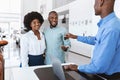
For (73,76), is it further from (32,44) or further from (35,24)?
(35,24)

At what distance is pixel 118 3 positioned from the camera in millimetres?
1552

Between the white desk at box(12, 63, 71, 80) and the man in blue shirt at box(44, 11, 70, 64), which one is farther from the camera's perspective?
the man in blue shirt at box(44, 11, 70, 64)

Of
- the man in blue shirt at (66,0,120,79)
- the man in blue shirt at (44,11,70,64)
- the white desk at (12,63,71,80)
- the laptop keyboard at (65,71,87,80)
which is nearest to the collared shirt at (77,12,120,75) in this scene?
the man in blue shirt at (66,0,120,79)

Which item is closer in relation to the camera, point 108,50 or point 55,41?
point 108,50

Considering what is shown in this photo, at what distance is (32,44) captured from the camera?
2.00 metres

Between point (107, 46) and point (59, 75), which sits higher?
point (107, 46)

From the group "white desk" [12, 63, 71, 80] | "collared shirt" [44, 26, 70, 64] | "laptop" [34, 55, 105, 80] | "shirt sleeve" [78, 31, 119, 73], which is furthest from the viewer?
"collared shirt" [44, 26, 70, 64]

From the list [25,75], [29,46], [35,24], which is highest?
[35,24]

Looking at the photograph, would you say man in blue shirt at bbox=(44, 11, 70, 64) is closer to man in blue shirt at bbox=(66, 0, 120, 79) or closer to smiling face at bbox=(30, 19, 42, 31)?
smiling face at bbox=(30, 19, 42, 31)

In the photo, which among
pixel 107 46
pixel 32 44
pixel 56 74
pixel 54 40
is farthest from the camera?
pixel 54 40

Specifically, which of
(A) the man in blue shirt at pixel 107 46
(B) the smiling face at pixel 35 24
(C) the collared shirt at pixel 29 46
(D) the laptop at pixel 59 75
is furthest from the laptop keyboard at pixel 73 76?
(B) the smiling face at pixel 35 24

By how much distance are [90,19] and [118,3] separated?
0.51 meters

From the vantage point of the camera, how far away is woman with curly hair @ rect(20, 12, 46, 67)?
1.99 meters

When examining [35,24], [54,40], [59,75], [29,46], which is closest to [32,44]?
[29,46]
